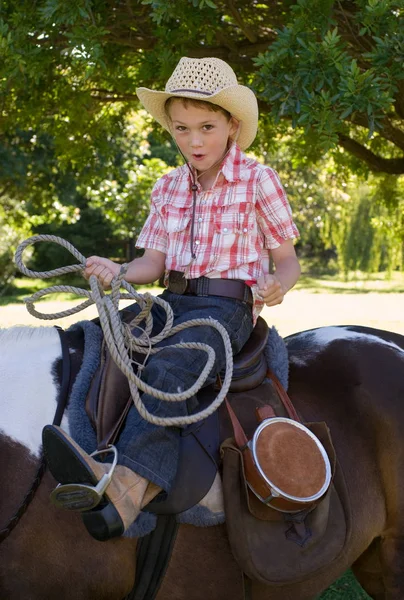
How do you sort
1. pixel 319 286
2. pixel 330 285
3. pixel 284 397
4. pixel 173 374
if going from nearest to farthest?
pixel 173 374 < pixel 284 397 < pixel 319 286 < pixel 330 285

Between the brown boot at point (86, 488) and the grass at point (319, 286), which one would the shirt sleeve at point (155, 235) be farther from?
the grass at point (319, 286)

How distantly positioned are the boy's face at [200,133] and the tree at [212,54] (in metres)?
1.64


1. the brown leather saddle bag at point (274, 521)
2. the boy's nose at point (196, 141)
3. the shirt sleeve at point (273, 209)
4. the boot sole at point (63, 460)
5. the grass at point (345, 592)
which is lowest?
the grass at point (345, 592)

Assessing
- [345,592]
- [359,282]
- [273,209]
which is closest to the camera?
[273,209]

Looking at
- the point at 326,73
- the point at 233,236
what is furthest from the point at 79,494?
the point at 326,73

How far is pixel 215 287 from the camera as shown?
109 inches

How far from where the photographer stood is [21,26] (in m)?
5.26

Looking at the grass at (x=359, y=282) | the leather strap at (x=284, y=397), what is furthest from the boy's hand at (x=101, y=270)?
the grass at (x=359, y=282)

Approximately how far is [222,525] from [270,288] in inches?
33.8

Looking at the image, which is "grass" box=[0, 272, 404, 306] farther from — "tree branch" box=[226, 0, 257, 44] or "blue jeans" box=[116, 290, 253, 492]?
"blue jeans" box=[116, 290, 253, 492]

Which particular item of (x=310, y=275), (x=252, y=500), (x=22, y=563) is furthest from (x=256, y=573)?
(x=310, y=275)

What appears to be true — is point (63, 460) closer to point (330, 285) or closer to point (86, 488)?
point (86, 488)

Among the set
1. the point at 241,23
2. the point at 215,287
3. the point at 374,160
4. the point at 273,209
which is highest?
the point at 241,23

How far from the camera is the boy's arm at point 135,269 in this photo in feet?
8.29
